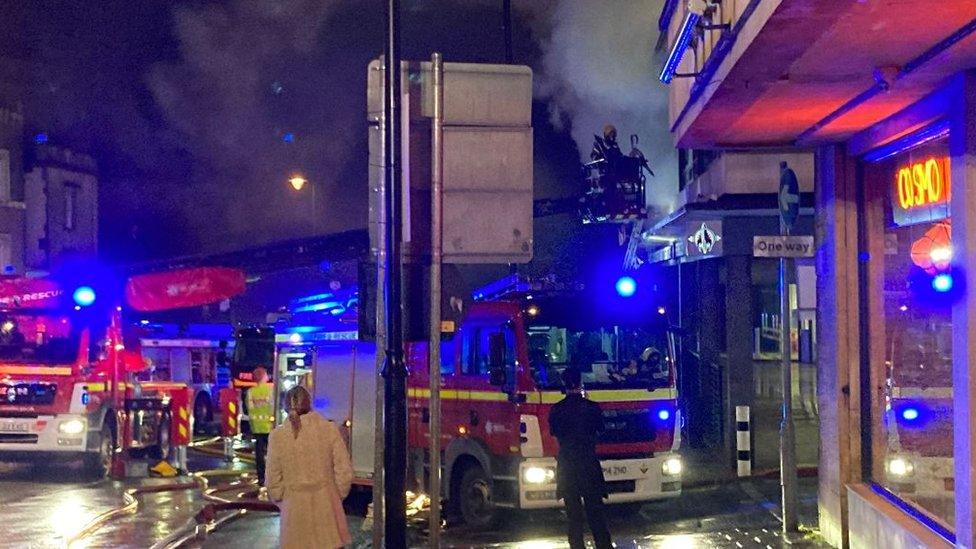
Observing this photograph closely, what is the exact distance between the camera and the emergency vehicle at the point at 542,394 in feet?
37.6

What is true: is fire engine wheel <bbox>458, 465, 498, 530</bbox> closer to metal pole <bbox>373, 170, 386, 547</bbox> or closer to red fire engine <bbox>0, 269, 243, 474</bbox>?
metal pole <bbox>373, 170, 386, 547</bbox>

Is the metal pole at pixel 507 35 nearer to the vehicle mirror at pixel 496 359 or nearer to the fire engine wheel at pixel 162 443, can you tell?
the vehicle mirror at pixel 496 359

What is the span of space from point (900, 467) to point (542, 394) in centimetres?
361

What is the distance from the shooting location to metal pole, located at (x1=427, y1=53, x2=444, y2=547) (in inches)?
317

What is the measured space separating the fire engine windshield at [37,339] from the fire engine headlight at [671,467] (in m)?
9.34

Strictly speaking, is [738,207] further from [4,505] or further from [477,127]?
[4,505]

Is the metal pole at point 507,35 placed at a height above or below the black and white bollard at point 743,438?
above

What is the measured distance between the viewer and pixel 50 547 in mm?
10672

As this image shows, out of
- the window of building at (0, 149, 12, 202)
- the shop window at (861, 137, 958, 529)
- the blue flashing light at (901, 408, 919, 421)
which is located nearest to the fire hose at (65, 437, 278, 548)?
the shop window at (861, 137, 958, 529)

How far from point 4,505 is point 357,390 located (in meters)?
4.38

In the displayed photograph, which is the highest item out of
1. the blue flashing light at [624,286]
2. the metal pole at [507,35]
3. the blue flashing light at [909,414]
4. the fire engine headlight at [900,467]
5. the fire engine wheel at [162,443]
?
the metal pole at [507,35]

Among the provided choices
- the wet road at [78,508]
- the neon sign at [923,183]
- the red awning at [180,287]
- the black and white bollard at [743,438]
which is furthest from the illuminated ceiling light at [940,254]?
the red awning at [180,287]

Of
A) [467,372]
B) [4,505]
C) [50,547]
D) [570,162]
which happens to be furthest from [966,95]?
[570,162]

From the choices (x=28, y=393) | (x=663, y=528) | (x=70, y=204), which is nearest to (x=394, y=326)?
(x=663, y=528)
